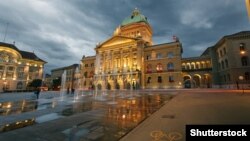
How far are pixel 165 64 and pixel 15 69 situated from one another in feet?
216

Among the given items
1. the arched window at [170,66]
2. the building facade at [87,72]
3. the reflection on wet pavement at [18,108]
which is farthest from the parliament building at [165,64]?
the reflection on wet pavement at [18,108]

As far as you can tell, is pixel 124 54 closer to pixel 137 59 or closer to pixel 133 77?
pixel 137 59

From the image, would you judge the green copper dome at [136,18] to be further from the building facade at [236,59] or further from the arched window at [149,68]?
the building facade at [236,59]

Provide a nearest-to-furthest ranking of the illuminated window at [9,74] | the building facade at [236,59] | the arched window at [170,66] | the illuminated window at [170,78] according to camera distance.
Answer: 1. the building facade at [236,59]
2. the illuminated window at [170,78]
3. the arched window at [170,66]
4. the illuminated window at [9,74]

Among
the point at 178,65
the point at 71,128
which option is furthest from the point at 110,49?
the point at 71,128

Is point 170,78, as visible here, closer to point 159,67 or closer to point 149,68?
point 159,67

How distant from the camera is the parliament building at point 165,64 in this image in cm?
3412

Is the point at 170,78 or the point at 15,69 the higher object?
the point at 15,69

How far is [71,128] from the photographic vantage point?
473cm

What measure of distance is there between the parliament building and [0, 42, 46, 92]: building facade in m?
33.3

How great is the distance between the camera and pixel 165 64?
142 feet

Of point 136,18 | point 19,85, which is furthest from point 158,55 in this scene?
point 19,85

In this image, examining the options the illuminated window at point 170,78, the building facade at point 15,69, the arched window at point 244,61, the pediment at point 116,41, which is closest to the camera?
the arched window at point 244,61

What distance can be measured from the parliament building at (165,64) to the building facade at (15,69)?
33.3 meters
